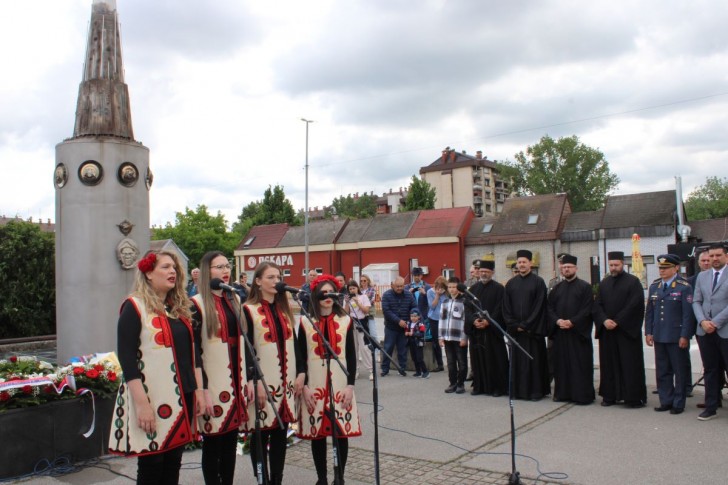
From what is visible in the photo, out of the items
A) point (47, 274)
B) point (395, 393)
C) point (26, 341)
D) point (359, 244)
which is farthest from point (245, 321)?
point (359, 244)

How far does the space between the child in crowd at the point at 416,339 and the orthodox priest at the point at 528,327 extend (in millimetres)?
2387

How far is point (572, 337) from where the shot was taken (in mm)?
8602

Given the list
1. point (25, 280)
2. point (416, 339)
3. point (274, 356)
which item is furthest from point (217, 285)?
point (25, 280)

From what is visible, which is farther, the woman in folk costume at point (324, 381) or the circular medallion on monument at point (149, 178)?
the circular medallion on monument at point (149, 178)

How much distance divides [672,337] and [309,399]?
5201mm

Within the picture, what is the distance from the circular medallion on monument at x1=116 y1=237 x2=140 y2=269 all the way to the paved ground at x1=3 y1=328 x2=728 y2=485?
138 inches

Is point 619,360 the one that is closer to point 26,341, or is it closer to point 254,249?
point 26,341

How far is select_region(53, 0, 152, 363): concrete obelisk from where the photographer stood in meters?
8.64

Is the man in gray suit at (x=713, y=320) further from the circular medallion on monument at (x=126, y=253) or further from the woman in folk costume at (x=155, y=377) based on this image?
the circular medallion on monument at (x=126, y=253)

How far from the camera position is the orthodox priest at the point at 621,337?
801cm

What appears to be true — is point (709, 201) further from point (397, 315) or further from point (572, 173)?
point (397, 315)

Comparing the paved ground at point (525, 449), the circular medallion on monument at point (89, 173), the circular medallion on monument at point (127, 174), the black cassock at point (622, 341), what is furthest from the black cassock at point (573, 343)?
the circular medallion on monument at point (89, 173)

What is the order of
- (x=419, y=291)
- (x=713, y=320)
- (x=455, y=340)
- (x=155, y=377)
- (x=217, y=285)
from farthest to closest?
(x=419, y=291) < (x=455, y=340) < (x=713, y=320) < (x=217, y=285) < (x=155, y=377)

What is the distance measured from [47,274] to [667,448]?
565 inches
